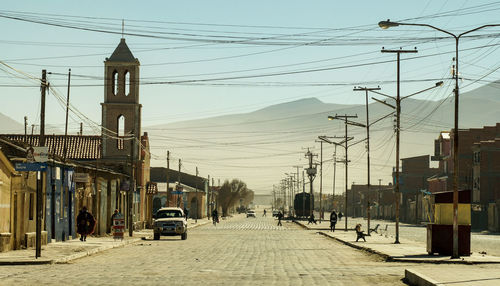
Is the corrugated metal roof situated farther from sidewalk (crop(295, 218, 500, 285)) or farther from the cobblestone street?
A: the cobblestone street

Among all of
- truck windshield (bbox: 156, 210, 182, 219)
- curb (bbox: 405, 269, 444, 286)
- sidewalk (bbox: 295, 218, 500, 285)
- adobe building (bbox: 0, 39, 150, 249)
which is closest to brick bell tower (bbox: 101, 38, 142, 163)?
adobe building (bbox: 0, 39, 150, 249)

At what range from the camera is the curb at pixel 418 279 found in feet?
63.1

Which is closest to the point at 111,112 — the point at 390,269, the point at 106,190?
the point at 106,190

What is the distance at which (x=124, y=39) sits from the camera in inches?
3280

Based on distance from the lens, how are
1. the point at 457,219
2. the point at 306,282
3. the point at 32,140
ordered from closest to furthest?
the point at 306,282 < the point at 457,219 < the point at 32,140

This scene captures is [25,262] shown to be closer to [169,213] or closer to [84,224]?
[84,224]

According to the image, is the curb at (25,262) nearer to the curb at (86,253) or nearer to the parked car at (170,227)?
the curb at (86,253)

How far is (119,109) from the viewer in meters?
82.8

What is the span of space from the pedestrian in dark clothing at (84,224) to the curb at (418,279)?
2672 centimetres

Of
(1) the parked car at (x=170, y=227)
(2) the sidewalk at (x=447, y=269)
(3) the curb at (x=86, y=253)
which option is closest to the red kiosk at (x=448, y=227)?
(2) the sidewalk at (x=447, y=269)

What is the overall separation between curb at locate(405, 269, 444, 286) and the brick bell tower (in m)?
61.3

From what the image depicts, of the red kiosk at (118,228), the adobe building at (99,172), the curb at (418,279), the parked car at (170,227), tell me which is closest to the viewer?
the curb at (418,279)

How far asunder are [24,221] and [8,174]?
2.81 m

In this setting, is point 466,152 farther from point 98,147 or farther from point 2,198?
point 2,198
